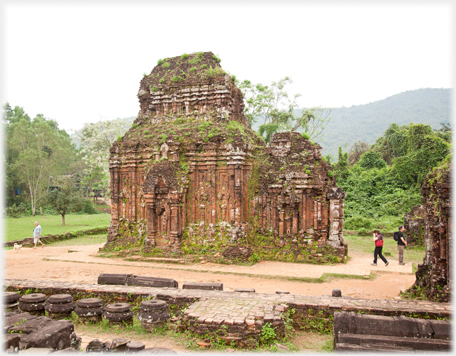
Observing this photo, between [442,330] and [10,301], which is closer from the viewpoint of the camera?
[442,330]

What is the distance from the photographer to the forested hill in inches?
3782

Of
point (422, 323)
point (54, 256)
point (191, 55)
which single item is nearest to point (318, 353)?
point (422, 323)

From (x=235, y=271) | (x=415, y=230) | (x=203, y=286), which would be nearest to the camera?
(x=203, y=286)

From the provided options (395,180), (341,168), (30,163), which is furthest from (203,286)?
(30,163)

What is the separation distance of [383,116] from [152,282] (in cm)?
11306

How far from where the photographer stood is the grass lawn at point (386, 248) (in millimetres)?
15500

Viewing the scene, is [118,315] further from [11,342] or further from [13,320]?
[11,342]

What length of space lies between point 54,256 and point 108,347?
1088 centimetres

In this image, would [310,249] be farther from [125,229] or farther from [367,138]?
[367,138]

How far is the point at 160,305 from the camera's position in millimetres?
7594

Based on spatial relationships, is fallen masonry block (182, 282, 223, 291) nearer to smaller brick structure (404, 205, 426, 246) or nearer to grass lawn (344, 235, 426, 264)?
grass lawn (344, 235, 426, 264)

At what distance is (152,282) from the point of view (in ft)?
31.6

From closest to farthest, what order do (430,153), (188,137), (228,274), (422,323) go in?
1. (422,323)
2. (228,274)
3. (188,137)
4. (430,153)

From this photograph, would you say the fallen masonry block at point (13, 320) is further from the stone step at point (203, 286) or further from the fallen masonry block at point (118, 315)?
the stone step at point (203, 286)
